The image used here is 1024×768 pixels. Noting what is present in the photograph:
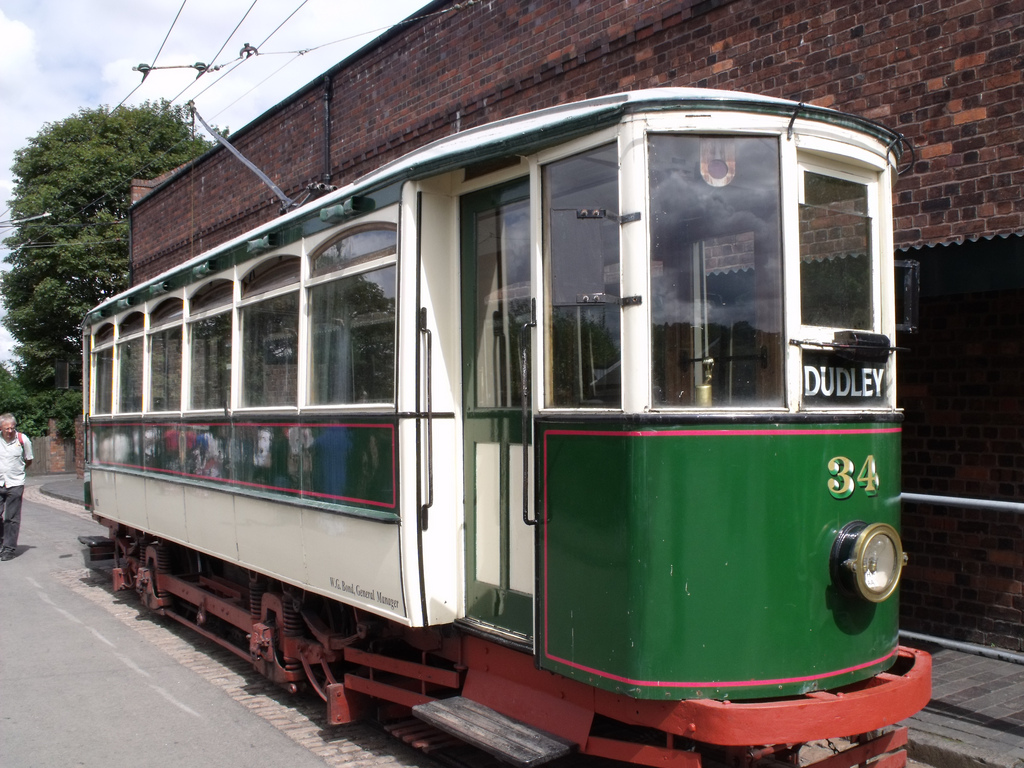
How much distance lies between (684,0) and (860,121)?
15.7ft


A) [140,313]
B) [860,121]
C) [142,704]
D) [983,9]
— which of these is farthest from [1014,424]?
[140,313]

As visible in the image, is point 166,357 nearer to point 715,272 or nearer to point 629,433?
point 629,433

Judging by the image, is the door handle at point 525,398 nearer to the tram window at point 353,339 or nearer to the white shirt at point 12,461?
the tram window at point 353,339

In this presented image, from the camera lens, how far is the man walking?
39.9 feet

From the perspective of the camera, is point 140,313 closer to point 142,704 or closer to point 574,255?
point 142,704

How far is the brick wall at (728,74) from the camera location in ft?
20.2

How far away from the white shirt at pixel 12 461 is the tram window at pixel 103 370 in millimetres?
2690

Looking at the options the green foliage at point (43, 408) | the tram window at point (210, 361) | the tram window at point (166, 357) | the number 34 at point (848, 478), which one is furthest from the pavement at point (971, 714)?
the green foliage at point (43, 408)

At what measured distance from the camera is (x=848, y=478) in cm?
384

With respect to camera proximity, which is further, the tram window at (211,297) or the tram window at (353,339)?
the tram window at (211,297)

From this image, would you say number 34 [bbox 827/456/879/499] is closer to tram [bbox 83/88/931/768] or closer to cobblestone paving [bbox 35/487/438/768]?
tram [bbox 83/88/931/768]

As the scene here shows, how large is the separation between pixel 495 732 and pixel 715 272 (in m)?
2.07

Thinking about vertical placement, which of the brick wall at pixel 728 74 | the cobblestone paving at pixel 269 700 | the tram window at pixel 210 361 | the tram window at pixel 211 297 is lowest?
the cobblestone paving at pixel 269 700

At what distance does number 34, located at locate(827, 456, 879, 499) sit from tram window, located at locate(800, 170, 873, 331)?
1.79 feet
